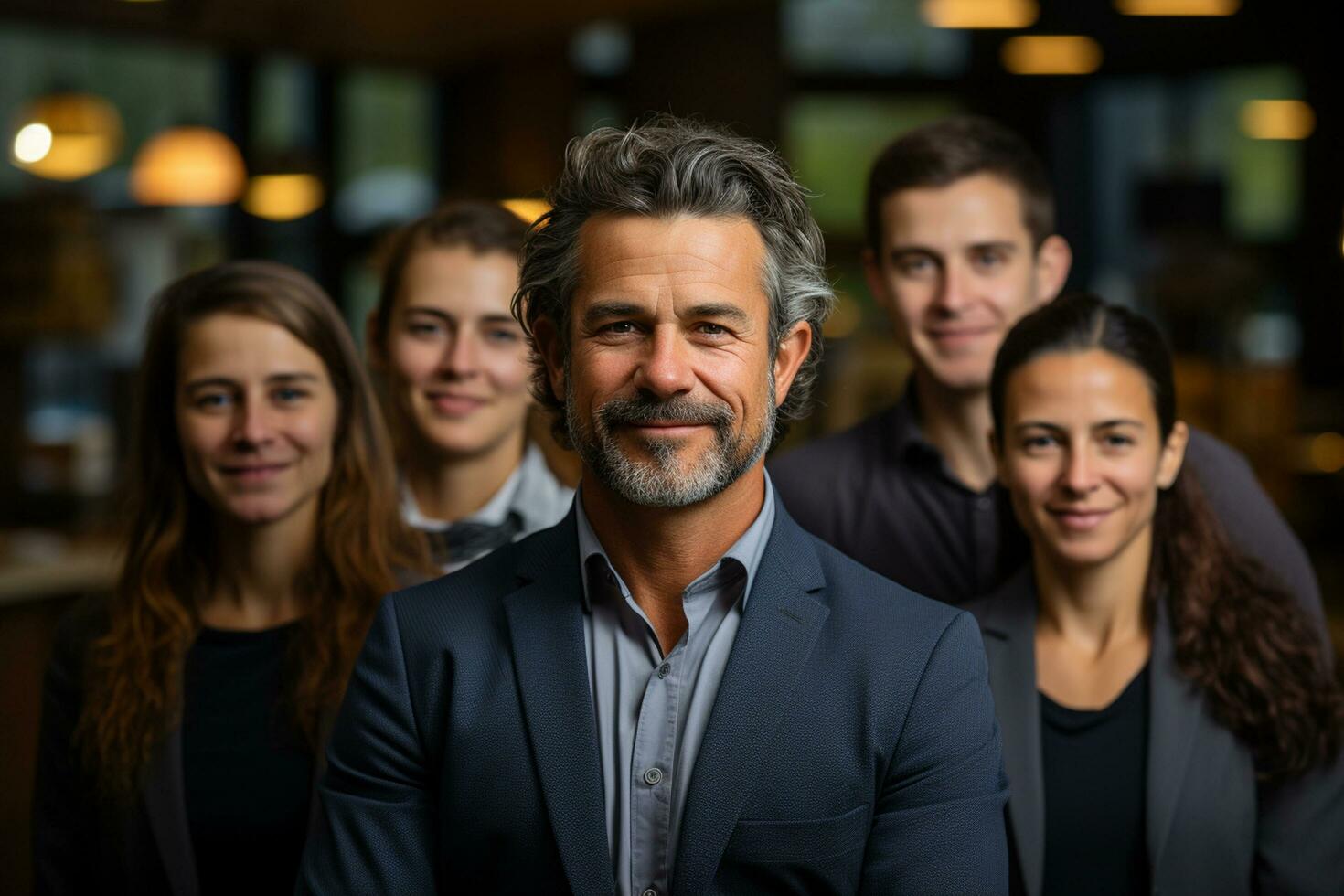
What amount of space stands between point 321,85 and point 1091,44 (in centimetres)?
594

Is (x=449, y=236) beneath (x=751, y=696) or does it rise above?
above

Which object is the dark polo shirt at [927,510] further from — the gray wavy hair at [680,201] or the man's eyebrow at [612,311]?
the man's eyebrow at [612,311]

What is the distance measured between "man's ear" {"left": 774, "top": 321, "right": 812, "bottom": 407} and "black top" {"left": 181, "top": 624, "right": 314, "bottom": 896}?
1023 mm

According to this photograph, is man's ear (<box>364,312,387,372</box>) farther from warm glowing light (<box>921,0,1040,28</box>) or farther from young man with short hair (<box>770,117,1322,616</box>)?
warm glowing light (<box>921,0,1040,28</box>)

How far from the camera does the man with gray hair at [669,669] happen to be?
1.84 meters

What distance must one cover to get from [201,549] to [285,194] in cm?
723

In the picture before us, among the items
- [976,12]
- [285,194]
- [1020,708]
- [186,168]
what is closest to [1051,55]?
[976,12]

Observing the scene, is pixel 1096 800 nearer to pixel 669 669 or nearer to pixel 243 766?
pixel 669 669

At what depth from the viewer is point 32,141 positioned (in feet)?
27.3

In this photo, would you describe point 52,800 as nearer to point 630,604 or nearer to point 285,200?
point 630,604

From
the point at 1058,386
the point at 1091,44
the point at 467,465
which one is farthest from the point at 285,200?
the point at 1058,386

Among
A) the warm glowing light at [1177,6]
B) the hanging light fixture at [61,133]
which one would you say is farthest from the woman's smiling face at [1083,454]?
the hanging light fixture at [61,133]

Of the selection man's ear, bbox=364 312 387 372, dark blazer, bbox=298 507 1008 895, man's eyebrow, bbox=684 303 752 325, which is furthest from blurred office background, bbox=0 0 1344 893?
man's eyebrow, bbox=684 303 752 325

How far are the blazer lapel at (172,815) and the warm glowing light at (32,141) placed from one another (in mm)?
6909
